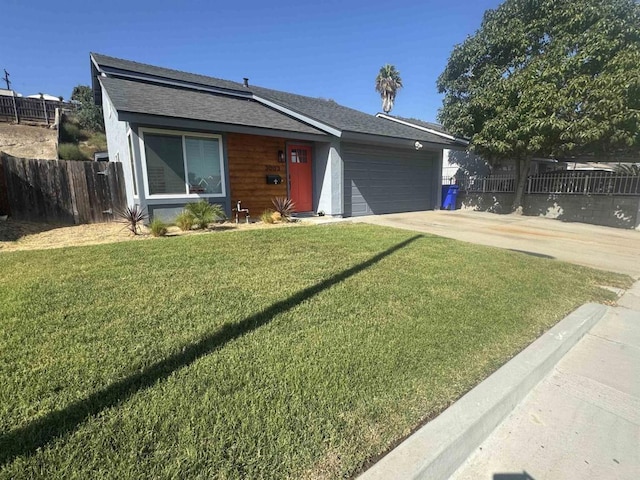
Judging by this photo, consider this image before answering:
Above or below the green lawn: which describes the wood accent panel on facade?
above

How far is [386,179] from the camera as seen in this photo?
12453 mm

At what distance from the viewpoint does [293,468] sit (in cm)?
164

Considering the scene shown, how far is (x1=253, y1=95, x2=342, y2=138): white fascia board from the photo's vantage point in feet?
33.3

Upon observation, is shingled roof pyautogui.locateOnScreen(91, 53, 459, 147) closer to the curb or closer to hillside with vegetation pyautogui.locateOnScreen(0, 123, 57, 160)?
the curb

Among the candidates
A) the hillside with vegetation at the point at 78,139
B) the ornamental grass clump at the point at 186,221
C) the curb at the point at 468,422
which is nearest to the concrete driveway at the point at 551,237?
the curb at the point at 468,422

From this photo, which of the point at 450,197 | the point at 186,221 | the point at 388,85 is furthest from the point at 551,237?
the point at 388,85

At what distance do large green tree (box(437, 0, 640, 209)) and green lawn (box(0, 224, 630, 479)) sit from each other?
276 inches

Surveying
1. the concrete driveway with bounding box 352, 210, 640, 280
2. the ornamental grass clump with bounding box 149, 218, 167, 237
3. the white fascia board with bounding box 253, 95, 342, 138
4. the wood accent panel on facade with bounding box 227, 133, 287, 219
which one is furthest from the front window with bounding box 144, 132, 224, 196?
the concrete driveway with bounding box 352, 210, 640, 280

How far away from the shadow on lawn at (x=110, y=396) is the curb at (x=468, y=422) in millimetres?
1542

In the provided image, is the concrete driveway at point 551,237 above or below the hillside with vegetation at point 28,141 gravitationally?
below

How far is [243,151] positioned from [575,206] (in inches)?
484

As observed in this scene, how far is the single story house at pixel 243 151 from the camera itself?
26.5 ft

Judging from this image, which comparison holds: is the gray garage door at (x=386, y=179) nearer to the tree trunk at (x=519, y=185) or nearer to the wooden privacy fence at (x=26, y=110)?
the tree trunk at (x=519, y=185)

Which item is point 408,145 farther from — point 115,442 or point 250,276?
point 115,442
